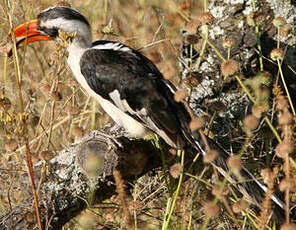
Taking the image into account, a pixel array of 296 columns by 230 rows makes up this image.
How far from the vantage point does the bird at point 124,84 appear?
2.80 meters

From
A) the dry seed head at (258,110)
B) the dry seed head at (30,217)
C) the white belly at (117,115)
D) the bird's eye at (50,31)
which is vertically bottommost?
the dry seed head at (30,217)

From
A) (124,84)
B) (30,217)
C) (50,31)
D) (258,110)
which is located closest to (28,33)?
(50,31)

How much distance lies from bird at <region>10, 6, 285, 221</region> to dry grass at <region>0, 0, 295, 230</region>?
0.12 m

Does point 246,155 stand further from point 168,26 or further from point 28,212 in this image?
point 168,26

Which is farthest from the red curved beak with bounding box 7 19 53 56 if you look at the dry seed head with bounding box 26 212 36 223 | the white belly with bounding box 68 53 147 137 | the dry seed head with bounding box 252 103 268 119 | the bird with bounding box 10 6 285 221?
the dry seed head with bounding box 252 103 268 119

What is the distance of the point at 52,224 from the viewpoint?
2.58 metres

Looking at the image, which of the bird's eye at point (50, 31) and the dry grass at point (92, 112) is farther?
the bird's eye at point (50, 31)

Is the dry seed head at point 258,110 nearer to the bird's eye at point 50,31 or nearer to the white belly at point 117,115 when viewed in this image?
the white belly at point 117,115

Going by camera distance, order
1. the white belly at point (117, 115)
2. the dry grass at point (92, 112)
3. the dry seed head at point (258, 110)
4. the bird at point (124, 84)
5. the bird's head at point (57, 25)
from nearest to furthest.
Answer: the dry seed head at point (258, 110) → the dry grass at point (92, 112) → the bird at point (124, 84) → the white belly at point (117, 115) → the bird's head at point (57, 25)

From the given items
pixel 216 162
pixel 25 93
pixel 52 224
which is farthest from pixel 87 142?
pixel 25 93

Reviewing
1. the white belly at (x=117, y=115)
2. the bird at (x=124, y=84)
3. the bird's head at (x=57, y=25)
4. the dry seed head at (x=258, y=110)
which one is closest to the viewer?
the dry seed head at (x=258, y=110)

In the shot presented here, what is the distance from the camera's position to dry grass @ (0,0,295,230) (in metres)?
2.31

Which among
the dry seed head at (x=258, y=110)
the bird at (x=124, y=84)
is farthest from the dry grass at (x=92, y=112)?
the bird at (x=124, y=84)

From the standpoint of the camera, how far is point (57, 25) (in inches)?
125
